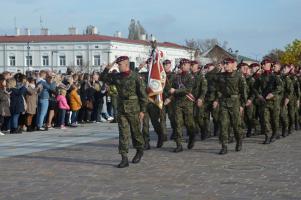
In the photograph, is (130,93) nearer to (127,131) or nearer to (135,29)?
(127,131)

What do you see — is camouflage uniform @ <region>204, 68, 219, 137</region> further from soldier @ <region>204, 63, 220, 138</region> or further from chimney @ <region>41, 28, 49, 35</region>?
chimney @ <region>41, 28, 49, 35</region>

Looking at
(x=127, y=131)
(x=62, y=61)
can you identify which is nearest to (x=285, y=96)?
(x=127, y=131)

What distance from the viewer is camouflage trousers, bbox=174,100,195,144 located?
530 inches

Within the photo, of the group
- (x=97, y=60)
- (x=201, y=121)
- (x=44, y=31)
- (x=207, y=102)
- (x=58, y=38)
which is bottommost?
(x=201, y=121)

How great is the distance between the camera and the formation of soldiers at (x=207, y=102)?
11.4 m

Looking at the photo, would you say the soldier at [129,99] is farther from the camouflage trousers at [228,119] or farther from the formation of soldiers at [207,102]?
the camouflage trousers at [228,119]

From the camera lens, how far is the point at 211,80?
15703 mm

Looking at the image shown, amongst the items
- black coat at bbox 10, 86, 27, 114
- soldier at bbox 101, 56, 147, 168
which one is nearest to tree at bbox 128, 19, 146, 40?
black coat at bbox 10, 86, 27, 114

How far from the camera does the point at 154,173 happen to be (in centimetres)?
1040

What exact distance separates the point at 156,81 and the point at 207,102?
Result: 2.47 metres

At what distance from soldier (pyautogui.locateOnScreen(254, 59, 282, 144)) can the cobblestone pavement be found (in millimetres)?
383

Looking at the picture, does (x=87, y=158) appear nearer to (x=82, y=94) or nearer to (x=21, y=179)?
(x=21, y=179)

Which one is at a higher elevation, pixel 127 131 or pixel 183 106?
pixel 183 106

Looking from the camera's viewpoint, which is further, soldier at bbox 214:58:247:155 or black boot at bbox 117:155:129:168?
soldier at bbox 214:58:247:155
